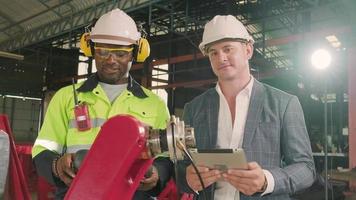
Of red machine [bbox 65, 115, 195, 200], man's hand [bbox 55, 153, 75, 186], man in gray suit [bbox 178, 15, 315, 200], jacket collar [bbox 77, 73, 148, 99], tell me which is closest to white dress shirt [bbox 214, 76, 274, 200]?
man in gray suit [bbox 178, 15, 315, 200]

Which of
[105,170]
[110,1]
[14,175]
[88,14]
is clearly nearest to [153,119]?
[105,170]

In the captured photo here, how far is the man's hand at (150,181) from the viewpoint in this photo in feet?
5.73

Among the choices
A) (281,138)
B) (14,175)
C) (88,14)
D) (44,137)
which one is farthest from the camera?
(88,14)

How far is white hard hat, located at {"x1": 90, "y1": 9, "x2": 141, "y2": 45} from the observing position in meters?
2.15

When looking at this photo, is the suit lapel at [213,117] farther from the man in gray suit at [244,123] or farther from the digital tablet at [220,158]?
the digital tablet at [220,158]

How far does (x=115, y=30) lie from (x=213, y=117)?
0.75m

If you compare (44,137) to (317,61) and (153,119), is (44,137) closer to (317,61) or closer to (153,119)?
(153,119)

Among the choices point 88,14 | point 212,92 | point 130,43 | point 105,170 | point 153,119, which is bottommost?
point 105,170

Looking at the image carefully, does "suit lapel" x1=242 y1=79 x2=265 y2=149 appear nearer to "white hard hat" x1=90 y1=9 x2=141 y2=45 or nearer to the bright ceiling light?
"white hard hat" x1=90 y1=9 x2=141 y2=45

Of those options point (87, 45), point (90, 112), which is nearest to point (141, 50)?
point (87, 45)

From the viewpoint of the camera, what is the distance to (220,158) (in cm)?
139

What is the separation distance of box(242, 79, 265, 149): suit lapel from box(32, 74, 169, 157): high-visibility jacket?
1.64 feet

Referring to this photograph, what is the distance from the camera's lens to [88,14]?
8.55m

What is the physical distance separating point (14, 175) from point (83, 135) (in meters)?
2.15
